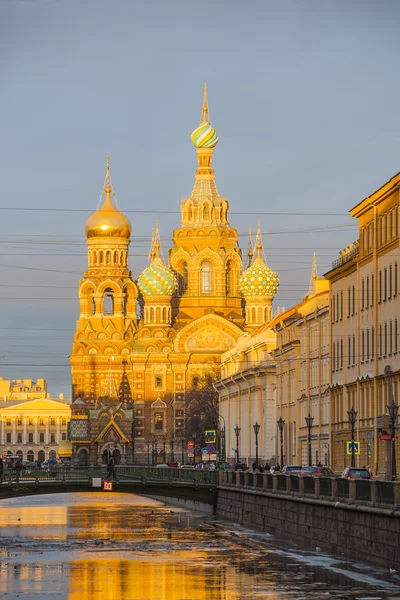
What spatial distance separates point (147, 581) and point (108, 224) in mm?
127242

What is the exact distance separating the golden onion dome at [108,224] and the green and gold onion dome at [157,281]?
5.73 metres

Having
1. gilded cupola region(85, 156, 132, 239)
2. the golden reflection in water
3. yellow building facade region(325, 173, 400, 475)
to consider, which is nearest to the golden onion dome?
gilded cupola region(85, 156, 132, 239)

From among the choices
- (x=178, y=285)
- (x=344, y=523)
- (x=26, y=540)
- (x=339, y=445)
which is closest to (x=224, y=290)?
(x=178, y=285)

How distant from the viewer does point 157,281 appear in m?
163

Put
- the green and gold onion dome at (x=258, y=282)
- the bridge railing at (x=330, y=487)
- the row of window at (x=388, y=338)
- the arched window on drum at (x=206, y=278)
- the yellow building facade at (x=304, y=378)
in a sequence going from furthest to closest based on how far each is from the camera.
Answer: the arched window on drum at (x=206, y=278) → the green and gold onion dome at (x=258, y=282) → the yellow building facade at (x=304, y=378) → the row of window at (x=388, y=338) → the bridge railing at (x=330, y=487)

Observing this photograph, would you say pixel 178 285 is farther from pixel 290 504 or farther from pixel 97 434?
pixel 290 504

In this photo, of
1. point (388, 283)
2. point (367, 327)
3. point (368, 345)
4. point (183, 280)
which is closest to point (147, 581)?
point (388, 283)

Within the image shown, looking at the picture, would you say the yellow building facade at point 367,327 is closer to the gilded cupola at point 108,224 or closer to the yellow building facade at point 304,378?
the yellow building facade at point 304,378

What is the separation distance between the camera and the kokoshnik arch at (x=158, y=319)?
16212 centimetres

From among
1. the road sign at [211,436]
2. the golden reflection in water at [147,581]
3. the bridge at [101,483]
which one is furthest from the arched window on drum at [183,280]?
the golden reflection in water at [147,581]

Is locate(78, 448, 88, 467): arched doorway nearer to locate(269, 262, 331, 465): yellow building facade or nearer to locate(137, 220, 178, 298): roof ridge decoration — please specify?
locate(137, 220, 178, 298): roof ridge decoration

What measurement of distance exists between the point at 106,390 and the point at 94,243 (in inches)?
580

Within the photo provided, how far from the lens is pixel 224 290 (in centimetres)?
16625

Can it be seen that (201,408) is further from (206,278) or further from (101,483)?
(101,483)
